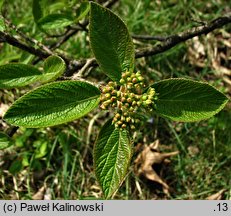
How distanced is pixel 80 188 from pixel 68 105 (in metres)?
1.35

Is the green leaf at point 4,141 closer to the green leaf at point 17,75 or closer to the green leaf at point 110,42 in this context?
the green leaf at point 17,75

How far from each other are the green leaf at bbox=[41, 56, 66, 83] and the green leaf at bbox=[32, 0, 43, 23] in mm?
442

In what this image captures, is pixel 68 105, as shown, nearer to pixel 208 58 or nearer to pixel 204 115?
pixel 204 115

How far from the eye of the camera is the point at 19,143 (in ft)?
8.29

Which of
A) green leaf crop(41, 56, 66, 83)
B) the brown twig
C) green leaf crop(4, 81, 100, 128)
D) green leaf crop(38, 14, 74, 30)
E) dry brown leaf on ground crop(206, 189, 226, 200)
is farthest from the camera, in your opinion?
dry brown leaf on ground crop(206, 189, 226, 200)

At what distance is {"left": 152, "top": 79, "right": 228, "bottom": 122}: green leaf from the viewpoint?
1339mm

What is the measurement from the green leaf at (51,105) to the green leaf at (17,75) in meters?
0.19

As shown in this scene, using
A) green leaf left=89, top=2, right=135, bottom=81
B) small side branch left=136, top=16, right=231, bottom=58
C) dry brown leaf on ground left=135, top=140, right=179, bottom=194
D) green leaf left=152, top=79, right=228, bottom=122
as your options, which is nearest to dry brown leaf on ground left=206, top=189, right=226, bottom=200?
dry brown leaf on ground left=135, top=140, right=179, bottom=194

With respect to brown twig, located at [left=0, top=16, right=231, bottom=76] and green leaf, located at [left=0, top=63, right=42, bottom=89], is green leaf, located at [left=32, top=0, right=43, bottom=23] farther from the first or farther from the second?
green leaf, located at [left=0, top=63, right=42, bottom=89]

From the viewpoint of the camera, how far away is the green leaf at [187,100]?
4.39 ft

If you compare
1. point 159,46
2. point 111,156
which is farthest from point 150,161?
point 111,156

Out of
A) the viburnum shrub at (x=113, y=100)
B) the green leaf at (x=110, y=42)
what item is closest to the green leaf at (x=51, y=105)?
the viburnum shrub at (x=113, y=100)

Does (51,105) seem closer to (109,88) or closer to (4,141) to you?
(109,88)

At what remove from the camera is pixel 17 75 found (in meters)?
1.49
